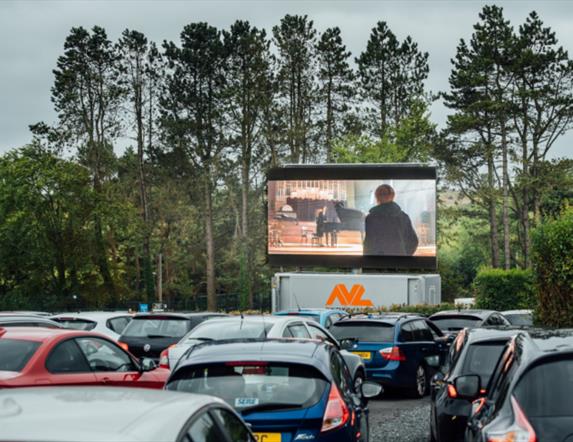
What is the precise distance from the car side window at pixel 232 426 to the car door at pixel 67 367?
5.39 meters

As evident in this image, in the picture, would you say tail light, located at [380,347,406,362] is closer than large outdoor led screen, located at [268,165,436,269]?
Yes

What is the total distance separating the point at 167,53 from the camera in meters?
72.0

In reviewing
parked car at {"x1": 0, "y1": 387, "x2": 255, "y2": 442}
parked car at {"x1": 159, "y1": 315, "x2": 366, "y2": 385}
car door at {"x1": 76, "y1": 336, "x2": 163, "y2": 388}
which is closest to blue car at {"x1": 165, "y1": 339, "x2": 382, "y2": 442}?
parked car at {"x1": 0, "y1": 387, "x2": 255, "y2": 442}

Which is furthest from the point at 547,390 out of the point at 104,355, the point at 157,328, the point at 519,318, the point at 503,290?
the point at 503,290

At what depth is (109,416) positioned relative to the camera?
14.2ft

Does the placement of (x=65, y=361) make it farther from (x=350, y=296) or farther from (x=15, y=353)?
(x=350, y=296)

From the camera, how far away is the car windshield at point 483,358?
34.3 feet

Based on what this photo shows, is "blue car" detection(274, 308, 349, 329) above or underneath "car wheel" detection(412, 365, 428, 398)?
above

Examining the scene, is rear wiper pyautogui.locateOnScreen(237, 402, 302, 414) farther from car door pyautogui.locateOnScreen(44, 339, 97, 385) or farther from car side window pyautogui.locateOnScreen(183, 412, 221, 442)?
car door pyautogui.locateOnScreen(44, 339, 97, 385)

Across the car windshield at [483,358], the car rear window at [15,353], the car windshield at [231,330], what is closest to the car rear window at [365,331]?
the car windshield at [231,330]

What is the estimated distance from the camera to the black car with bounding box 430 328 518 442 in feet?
33.6

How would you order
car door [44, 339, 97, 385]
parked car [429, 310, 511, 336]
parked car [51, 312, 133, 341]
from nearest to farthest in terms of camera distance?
car door [44, 339, 97, 385], parked car [51, 312, 133, 341], parked car [429, 310, 511, 336]

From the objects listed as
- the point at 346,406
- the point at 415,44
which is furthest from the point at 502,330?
the point at 415,44

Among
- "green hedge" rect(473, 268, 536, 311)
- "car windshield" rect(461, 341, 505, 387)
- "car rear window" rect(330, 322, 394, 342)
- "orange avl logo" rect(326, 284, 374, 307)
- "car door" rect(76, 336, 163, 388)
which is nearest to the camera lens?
"car windshield" rect(461, 341, 505, 387)
